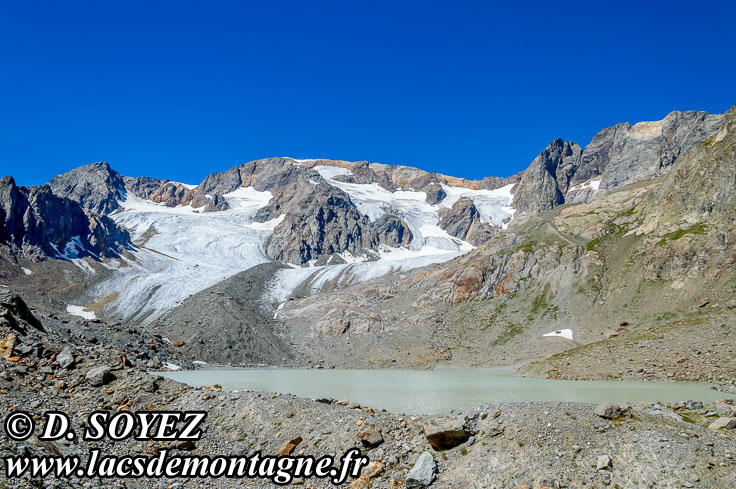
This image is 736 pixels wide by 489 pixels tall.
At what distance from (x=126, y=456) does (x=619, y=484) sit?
19910 millimetres

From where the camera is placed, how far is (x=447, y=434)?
18656 mm


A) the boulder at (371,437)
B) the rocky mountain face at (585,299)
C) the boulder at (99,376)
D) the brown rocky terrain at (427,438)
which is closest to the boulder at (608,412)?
the brown rocky terrain at (427,438)

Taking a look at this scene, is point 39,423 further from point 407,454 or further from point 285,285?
point 285,285

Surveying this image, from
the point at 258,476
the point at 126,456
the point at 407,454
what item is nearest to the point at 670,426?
the point at 407,454

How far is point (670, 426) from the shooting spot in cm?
1839

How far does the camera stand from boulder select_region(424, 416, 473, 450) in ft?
61.3

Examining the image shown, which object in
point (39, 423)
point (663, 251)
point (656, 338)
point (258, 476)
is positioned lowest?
point (258, 476)

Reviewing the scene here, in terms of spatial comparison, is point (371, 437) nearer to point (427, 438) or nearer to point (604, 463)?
point (427, 438)

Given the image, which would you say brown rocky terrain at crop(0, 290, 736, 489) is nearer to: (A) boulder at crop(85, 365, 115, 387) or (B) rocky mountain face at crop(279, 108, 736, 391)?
(A) boulder at crop(85, 365, 115, 387)

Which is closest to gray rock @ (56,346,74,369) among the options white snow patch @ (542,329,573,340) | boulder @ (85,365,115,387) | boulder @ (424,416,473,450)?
Answer: boulder @ (85,365,115,387)

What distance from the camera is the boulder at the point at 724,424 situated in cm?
2011

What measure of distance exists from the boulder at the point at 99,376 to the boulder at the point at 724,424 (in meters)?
32.0

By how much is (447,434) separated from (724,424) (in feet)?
42.1

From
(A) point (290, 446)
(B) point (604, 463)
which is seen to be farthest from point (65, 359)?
(B) point (604, 463)
